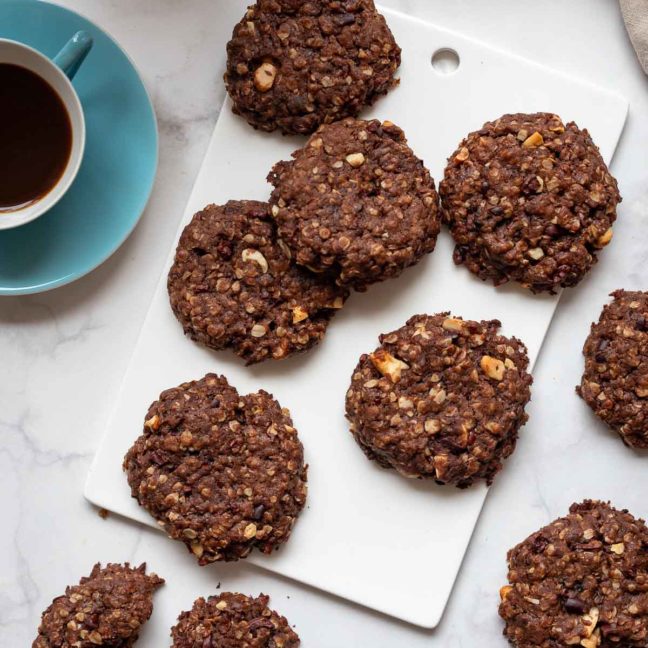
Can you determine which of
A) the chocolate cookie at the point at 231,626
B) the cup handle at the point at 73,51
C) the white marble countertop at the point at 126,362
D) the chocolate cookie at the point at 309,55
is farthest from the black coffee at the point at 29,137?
the chocolate cookie at the point at 231,626

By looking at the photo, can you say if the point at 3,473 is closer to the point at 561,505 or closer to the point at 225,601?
the point at 225,601

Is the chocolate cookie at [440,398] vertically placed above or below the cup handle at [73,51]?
below

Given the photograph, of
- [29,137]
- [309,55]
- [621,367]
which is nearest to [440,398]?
[621,367]

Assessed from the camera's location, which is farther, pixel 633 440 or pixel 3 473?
pixel 3 473

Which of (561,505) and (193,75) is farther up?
(193,75)

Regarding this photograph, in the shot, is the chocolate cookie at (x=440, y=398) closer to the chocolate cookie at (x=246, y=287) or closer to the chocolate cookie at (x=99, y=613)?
the chocolate cookie at (x=246, y=287)

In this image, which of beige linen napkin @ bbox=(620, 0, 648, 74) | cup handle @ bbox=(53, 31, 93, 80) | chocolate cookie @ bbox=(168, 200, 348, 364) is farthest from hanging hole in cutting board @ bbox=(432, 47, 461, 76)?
cup handle @ bbox=(53, 31, 93, 80)

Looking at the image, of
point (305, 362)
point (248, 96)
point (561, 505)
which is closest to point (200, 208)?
point (248, 96)
